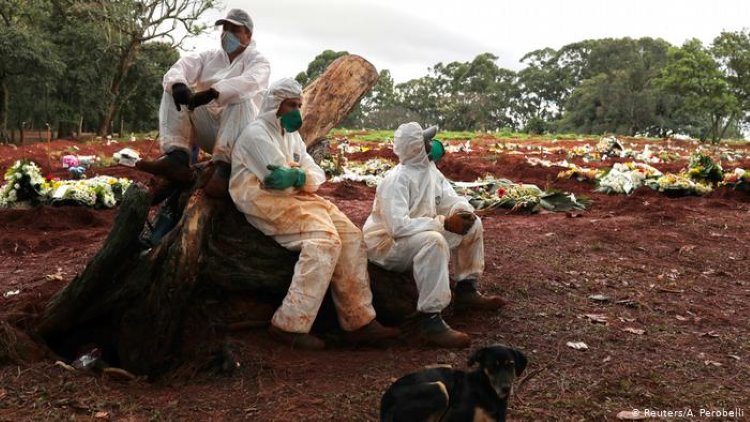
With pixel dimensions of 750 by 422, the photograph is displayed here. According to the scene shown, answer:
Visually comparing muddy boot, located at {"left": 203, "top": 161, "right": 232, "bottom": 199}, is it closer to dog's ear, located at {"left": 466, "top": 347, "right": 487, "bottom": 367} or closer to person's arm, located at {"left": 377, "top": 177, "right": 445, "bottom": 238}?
person's arm, located at {"left": 377, "top": 177, "right": 445, "bottom": 238}

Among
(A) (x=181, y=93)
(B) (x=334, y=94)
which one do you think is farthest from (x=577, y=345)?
(B) (x=334, y=94)

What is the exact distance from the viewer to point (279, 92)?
408 centimetres

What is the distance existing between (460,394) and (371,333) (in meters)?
1.32

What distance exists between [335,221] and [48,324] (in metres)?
1.87

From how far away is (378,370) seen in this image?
3.61 meters

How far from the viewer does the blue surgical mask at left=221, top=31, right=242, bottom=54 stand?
15.1 feet

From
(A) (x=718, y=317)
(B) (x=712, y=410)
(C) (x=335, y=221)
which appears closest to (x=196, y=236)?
(C) (x=335, y=221)

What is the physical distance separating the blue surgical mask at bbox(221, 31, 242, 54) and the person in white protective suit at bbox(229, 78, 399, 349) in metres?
0.72

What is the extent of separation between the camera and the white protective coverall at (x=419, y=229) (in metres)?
3.94

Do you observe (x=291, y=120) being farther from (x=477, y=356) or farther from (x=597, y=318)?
(x=597, y=318)

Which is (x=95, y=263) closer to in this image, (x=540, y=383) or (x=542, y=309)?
(x=540, y=383)

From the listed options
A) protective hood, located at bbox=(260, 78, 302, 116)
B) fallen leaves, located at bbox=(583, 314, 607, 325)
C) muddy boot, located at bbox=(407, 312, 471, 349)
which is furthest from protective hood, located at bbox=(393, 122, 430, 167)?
fallen leaves, located at bbox=(583, 314, 607, 325)

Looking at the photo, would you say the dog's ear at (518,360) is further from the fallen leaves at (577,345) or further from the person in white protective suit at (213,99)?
the person in white protective suit at (213,99)

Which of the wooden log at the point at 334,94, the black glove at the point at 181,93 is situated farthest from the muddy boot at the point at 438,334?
the wooden log at the point at 334,94
